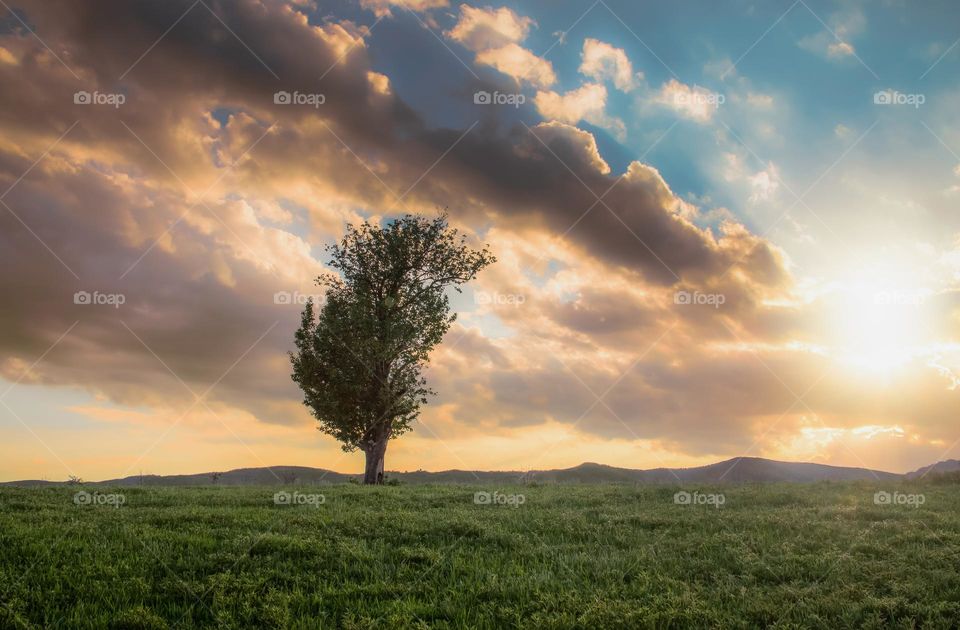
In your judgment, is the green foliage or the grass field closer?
the grass field

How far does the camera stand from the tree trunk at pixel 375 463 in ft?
136

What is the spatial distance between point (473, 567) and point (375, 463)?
1248 inches

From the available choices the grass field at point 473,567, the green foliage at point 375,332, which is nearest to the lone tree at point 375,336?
the green foliage at point 375,332

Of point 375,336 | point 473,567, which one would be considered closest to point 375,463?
point 375,336

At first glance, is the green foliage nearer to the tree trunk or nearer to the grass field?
the tree trunk

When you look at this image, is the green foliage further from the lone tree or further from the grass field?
the grass field

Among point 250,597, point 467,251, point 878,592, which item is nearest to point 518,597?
point 250,597

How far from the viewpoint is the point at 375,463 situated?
41.9 meters

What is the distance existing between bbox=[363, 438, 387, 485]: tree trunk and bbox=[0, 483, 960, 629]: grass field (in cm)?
2354

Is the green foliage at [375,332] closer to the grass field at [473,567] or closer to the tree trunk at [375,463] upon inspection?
the tree trunk at [375,463]

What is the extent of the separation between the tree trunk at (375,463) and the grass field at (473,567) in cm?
2354

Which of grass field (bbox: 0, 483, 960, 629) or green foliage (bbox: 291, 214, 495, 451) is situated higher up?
green foliage (bbox: 291, 214, 495, 451)

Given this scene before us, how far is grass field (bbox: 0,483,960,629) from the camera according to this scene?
361 inches

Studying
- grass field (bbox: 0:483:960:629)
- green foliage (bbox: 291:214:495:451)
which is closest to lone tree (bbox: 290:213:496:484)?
green foliage (bbox: 291:214:495:451)
